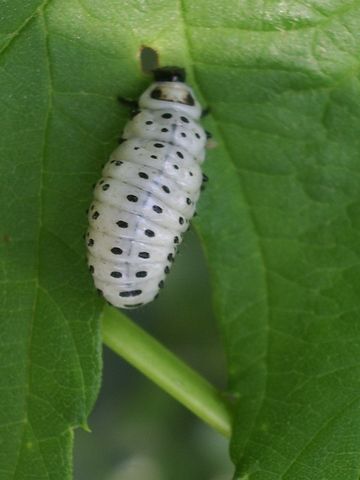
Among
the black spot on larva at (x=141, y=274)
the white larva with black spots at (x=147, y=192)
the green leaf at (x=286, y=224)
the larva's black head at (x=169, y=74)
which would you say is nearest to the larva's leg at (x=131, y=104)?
the white larva with black spots at (x=147, y=192)

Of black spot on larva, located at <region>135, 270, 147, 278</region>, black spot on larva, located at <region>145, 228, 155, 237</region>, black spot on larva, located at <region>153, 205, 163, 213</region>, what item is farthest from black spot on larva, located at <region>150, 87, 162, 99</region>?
black spot on larva, located at <region>135, 270, 147, 278</region>

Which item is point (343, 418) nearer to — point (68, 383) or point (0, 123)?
point (68, 383)

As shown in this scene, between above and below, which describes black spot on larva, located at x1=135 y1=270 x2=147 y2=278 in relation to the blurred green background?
above

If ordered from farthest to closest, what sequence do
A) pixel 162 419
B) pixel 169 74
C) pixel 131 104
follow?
pixel 162 419 → pixel 131 104 → pixel 169 74

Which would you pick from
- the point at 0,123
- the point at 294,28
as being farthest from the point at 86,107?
the point at 294,28

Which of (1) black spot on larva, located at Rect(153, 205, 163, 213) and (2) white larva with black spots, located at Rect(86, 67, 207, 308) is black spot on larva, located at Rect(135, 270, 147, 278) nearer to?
(2) white larva with black spots, located at Rect(86, 67, 207, 308)

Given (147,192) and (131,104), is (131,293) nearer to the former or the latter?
(147,192)

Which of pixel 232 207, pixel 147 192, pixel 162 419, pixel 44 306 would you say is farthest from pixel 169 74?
pixel 162 419
